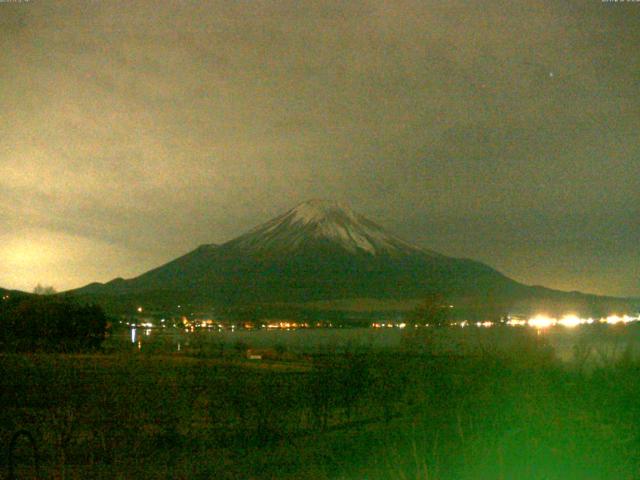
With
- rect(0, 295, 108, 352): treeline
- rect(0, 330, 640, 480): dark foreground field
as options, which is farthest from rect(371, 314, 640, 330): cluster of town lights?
rect(0, 295, 108, 352): treeline

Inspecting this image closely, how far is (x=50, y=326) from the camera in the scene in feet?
149

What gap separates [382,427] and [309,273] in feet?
384

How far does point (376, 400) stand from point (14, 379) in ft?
36.8

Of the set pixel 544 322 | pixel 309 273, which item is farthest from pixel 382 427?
pixel 309 273

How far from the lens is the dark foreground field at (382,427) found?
388 inches

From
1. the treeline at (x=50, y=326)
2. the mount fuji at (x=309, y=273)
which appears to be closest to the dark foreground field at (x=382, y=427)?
the treeline at (x=50, y=326)

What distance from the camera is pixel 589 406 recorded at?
1155 centimetres

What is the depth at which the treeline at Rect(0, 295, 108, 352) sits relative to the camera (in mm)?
41719

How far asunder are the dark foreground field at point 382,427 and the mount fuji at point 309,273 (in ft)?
265

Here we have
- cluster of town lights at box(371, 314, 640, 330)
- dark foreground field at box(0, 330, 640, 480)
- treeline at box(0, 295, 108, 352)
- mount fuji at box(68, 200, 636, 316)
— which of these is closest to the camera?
dark foreground field at box(0, 330, 640, 480)

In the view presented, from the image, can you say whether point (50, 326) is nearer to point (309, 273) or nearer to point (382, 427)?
point (382, 427)

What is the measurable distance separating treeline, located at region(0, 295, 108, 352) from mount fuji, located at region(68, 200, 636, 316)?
55.9 metres

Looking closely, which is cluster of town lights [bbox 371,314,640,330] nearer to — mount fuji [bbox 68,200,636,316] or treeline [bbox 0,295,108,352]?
treeline [bbox 0,295,108,352]

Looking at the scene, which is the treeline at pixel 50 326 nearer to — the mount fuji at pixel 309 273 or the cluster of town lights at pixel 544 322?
the cluster of town lights at pixel 544 322
